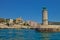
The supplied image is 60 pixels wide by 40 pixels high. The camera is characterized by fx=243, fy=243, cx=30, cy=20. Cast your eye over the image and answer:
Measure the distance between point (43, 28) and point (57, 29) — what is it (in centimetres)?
401

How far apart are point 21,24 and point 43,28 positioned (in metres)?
48.7

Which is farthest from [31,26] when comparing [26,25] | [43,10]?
[43,10]

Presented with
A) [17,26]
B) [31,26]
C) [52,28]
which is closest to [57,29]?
[52,28]

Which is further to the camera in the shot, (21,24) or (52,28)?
(21,24)

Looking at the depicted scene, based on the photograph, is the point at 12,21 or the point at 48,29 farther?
the point at 12,21

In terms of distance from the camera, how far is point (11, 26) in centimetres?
10669

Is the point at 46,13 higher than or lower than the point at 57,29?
higher

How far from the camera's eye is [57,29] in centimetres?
6488

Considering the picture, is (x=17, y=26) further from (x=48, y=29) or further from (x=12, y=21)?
(x=48, y=29)

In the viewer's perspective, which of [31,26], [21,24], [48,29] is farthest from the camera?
[21,24]

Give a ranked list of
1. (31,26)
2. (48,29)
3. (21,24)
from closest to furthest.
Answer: (48,29), (31,26), (21,24)

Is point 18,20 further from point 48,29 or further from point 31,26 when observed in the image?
point 48,29

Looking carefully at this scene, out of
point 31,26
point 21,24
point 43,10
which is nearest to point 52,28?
point 43,10

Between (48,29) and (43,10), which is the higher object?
(43,10)
